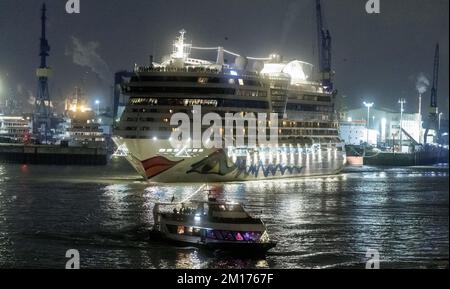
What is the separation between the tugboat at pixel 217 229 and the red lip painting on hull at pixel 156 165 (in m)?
19.0

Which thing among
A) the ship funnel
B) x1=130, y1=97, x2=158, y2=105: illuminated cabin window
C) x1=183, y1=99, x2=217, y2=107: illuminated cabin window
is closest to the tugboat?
x1=130, y1=97, x2=158, y2=105: illuminated cabin window

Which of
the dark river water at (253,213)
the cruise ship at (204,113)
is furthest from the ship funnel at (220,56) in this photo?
the dark river water at (253,213)

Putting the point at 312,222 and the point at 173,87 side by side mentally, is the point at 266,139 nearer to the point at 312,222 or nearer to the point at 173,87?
the point at 173,87

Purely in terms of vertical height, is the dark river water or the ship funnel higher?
the ship funnel

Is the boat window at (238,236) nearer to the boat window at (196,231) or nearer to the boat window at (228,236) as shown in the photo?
the boat window at (228,236)

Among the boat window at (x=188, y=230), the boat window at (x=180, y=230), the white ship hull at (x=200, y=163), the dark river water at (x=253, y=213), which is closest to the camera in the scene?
the dark river water at (x=253, y=213)

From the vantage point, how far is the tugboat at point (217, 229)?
18.4 meters

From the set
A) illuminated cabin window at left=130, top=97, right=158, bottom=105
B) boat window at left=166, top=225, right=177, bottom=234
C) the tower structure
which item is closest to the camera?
boat window at left=166, top=225, right=177, bottom=234

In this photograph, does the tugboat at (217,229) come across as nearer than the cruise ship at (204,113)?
Yes

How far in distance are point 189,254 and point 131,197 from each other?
48.1 ft

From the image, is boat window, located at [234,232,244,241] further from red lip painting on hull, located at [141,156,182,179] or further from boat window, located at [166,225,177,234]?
red lip painting on hull, located at [141,156,182,179]

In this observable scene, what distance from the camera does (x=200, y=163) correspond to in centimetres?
4009

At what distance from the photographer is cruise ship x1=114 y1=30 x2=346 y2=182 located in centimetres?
3966

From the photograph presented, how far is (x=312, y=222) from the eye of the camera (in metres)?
25.3
